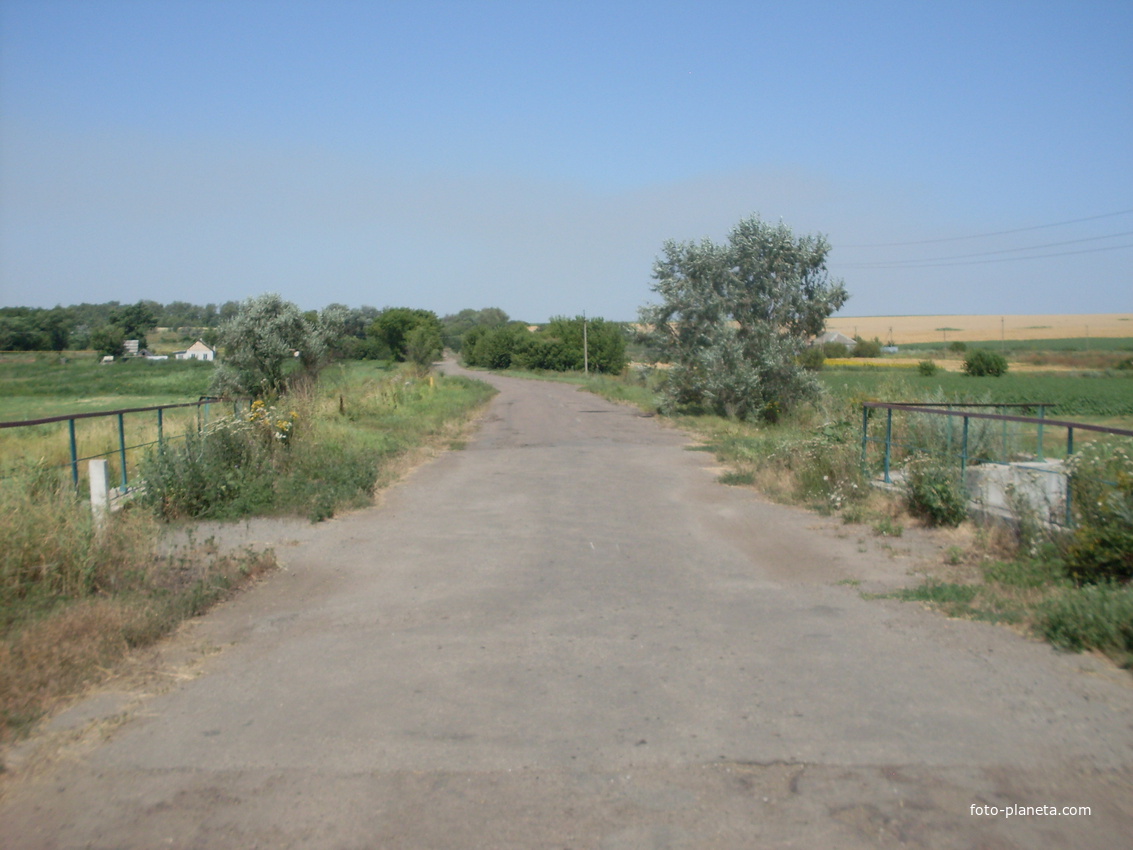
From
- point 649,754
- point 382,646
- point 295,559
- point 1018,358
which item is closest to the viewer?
point 649,754

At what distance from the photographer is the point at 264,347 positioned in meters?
22.0

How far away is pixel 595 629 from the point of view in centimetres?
642

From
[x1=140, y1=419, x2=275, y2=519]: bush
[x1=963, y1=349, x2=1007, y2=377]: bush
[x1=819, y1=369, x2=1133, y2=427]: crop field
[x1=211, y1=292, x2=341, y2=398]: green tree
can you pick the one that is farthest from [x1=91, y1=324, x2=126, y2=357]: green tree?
[x1=963, y1=349, x2=1007, y2=377]: bush

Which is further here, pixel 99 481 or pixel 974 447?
pixel 974 447

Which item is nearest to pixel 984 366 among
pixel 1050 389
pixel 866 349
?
pixel 1050 389

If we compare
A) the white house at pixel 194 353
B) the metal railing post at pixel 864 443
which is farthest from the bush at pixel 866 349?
the metal railing post at pixel 864 443

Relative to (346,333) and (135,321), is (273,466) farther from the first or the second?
(135,321)

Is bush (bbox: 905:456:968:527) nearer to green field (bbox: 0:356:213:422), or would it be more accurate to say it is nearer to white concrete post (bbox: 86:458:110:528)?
white concrete post (bbox: 86:458:110:528)

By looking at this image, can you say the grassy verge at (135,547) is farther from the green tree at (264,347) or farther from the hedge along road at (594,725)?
the green tree at (264,347)

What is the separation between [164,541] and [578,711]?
6006mm

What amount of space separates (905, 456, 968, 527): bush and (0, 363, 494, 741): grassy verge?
23.4 feet

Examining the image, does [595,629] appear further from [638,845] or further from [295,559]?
[295,559]

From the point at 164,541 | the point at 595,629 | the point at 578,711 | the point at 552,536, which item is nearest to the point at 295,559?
the point at 164,541

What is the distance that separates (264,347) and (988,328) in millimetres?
119727
